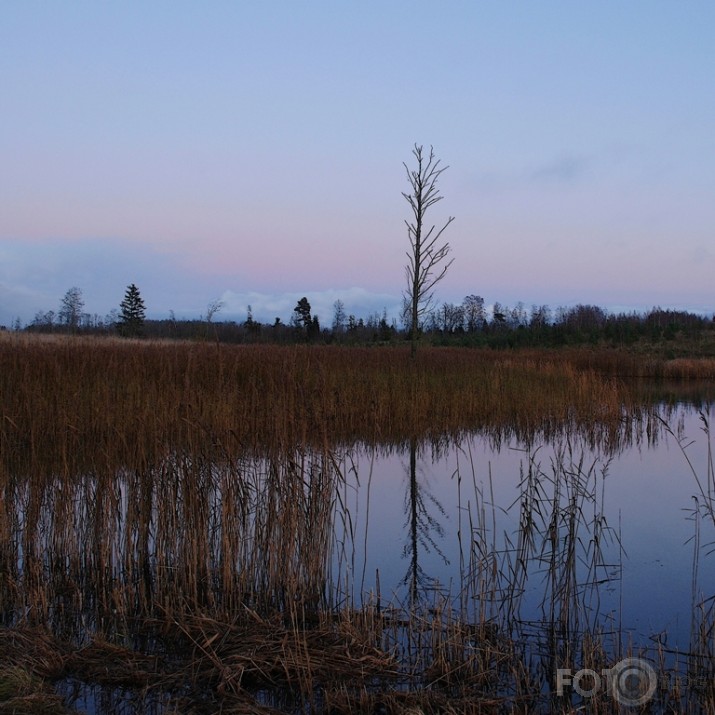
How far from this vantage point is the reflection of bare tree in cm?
478

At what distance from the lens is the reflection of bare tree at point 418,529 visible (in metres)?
4.78

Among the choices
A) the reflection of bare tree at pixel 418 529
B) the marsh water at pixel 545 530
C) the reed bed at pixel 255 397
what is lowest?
the reflection of bare tree at pixel 418 529

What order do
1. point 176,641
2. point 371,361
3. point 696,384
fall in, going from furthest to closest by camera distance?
point 696,384 → point 371,361 → point 176,641

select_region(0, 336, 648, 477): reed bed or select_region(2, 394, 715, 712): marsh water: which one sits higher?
select_region(0, 336, 648, 477): reed bed

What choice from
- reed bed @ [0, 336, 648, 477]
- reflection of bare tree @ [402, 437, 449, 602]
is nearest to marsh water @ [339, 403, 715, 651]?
reflection of bare tree @ [402, 437, 449, 602]

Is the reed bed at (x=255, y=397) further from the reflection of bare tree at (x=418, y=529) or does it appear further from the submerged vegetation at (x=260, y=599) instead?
the reflection of bare tree at (x=418, y=529)

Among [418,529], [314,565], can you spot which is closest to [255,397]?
[418,529]

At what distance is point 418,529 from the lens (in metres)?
6.16

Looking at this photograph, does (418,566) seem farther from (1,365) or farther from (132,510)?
(1,365)

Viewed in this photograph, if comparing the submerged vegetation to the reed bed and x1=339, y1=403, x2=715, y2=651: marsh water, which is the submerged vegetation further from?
the reed bed

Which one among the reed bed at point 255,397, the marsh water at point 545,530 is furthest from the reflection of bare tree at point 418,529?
the reed bed at point 255,397

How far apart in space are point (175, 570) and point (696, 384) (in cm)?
2368

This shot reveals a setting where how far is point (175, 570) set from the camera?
13.6 ft

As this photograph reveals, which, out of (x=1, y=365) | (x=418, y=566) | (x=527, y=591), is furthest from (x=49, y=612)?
(x=1, y=365)
